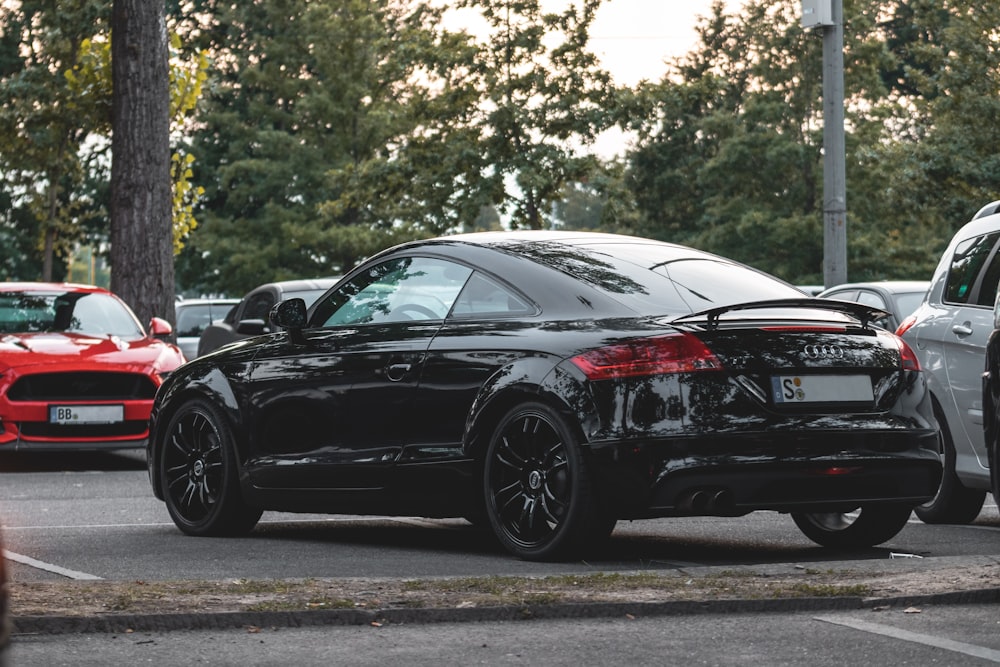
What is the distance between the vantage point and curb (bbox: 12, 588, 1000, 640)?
556cm

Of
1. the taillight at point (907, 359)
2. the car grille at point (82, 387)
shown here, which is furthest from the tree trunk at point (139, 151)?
the taillight at point (907, 359)

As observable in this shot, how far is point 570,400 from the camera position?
23.2 feet

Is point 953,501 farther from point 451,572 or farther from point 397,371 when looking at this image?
point 451,572

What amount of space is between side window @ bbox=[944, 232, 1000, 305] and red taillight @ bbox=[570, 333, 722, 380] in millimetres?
2993

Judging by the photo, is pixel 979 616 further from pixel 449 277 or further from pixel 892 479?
pixel 449 277

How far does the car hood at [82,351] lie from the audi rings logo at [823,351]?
8.20m

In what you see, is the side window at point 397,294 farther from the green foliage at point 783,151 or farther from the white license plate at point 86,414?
the green foliage at point 783,151

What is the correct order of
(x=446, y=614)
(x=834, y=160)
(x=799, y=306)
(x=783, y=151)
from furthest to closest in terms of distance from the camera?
(x=783, y=151) → (x=834, y=160) → (x=799, y=306) → (x=446, y=614)

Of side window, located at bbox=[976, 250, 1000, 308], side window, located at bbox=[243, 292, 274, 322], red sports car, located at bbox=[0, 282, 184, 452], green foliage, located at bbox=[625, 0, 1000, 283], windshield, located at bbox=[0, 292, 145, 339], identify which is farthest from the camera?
green foliage, located at bbox=[625, 0, 1000, 283]

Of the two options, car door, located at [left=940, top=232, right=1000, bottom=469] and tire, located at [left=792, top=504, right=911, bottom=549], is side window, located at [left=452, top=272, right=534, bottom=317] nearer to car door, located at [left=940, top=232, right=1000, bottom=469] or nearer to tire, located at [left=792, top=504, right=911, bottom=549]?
tire, located at [left=792, top=504, right=911, bottom=549]

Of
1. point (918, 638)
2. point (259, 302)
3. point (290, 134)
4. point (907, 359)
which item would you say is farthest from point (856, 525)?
point (290, 134)

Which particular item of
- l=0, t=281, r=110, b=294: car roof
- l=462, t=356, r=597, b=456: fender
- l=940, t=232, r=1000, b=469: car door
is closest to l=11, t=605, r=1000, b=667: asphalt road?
l=462, t=356, r=597, b=456: fender

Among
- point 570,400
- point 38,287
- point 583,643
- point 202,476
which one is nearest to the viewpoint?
point 583,643

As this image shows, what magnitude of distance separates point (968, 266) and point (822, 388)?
283cm
